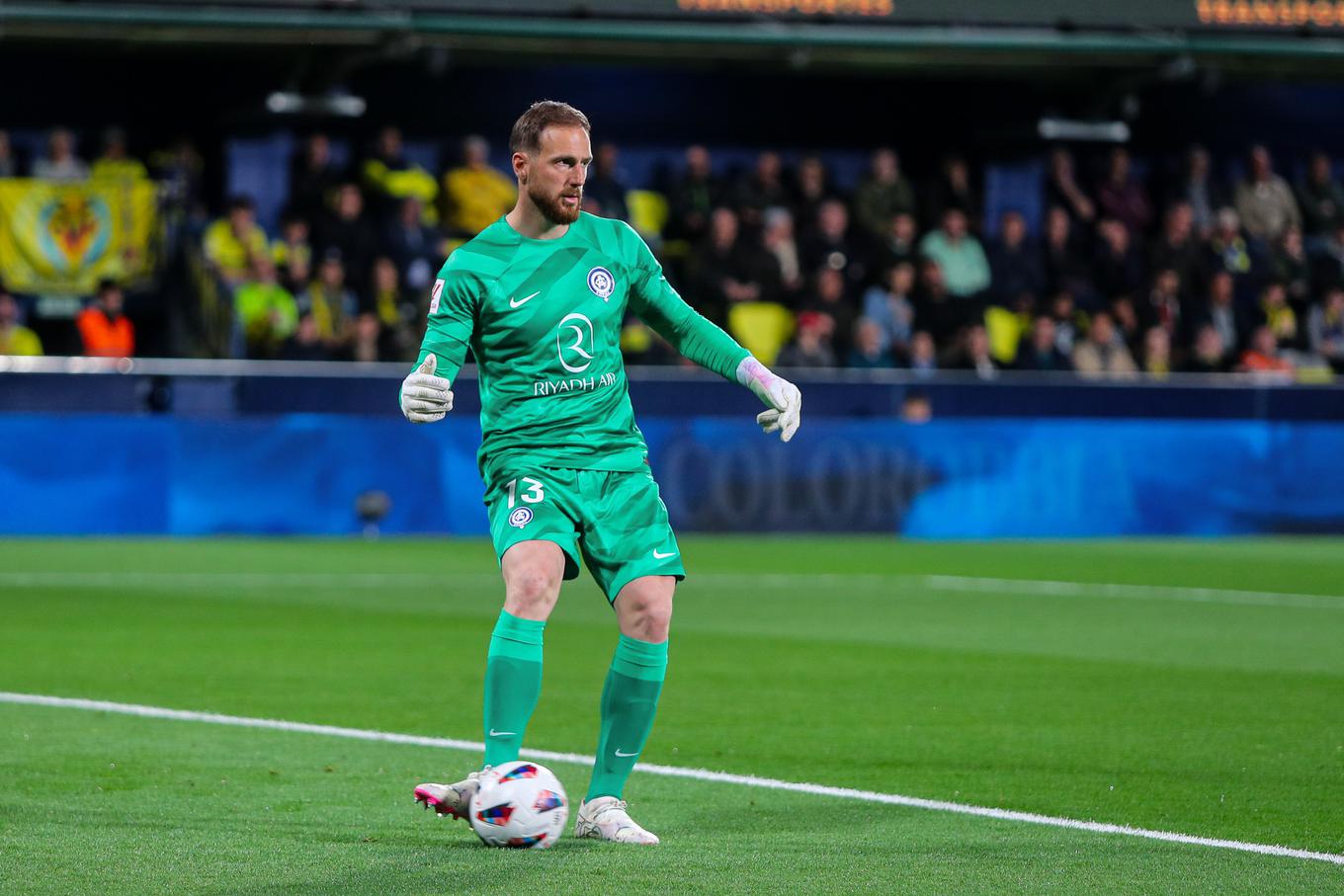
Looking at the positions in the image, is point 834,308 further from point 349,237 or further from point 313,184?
point 313,184

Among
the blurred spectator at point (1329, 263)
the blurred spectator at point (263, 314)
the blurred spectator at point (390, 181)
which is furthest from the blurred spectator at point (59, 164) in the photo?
the blurred spectator at point (1329, 263)

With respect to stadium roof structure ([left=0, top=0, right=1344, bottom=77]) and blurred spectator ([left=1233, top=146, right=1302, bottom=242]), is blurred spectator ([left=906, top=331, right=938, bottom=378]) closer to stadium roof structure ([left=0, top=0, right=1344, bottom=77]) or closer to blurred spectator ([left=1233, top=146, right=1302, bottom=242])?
stadium roof structure ([left=0, top=0, right=1344, bottom=77])

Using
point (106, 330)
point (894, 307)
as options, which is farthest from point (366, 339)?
point (894, 307)

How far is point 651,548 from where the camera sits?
19.5 feet

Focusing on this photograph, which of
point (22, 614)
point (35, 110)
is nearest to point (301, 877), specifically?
point (22, 614)

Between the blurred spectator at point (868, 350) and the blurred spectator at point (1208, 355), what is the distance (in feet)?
12.8

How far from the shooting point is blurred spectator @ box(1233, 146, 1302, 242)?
27.3m

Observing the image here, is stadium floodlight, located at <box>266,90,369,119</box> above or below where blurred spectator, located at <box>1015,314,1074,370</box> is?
above

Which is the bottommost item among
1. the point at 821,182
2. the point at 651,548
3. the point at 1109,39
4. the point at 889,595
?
the point at 889,595

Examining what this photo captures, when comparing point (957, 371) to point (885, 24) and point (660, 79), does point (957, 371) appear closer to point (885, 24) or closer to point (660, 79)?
point (885, 24)

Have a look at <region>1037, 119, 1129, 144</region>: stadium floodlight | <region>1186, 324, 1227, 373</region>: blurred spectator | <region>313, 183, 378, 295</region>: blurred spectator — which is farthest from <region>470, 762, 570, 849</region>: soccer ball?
<region>1037, 119, 1129, 144</region>: stadium floodlight

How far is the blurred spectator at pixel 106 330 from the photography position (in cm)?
2155

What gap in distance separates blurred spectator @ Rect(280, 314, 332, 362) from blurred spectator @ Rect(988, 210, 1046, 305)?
7.83 meters

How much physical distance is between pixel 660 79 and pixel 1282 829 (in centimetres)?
2395
